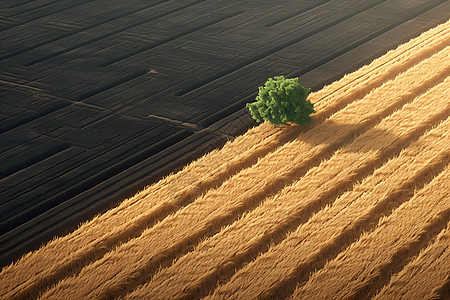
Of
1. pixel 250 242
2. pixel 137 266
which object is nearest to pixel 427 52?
pixel 250 242

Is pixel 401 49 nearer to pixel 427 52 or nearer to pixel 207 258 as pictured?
pixel 427 52

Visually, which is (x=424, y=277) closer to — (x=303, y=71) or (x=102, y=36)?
(x=303, y=71)

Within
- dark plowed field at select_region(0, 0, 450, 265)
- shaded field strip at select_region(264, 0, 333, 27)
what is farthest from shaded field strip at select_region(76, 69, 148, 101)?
shaded field strip at select_region(264, 0, 333, 27)

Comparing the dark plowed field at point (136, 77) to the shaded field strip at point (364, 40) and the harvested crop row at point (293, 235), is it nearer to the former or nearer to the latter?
the shaded field strip at point (364, 40)

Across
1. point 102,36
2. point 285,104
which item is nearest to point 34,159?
point 285,104

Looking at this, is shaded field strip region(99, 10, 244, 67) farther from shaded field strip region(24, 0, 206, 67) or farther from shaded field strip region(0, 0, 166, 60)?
shaded field strip region(0, 0, 166, 60)
